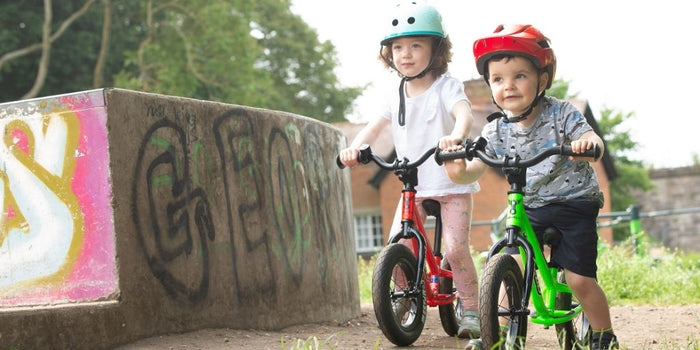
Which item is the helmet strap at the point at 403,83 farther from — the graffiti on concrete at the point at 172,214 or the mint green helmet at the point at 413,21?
the graffiti on concrete at the point at 172,214

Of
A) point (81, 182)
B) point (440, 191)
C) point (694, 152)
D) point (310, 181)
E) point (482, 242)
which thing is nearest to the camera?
point (81, 182)

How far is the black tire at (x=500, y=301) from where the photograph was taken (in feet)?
13.6

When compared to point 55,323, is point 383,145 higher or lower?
higher

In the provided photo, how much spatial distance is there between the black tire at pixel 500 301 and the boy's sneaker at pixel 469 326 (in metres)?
0.99

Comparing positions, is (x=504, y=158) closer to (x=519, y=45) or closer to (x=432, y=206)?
(x=519, y=45)

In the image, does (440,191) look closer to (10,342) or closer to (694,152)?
(10,342)

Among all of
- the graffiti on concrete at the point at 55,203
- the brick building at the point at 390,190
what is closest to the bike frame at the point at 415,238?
the graffiti on concrete at the point at 55,203

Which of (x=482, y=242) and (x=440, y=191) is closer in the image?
(x=440, y=191)

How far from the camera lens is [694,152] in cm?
6088

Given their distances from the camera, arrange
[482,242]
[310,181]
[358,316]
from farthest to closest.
→ [482,242] → [358,316] → [310,181]

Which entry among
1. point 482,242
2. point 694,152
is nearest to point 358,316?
point 482,242

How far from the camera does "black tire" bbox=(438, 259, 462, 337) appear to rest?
560cm

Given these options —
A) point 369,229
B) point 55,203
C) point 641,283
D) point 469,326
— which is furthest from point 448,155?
point 369,229

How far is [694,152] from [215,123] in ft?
194
